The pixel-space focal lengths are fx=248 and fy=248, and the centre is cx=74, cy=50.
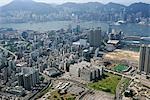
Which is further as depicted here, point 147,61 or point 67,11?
point 67,11

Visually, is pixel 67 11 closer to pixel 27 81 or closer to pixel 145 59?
pixel 145 59

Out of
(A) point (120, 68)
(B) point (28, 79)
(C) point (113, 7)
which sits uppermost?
(C) point (113, 7)

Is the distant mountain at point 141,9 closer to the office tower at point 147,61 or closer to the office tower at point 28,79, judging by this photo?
the office tower at point 147,61

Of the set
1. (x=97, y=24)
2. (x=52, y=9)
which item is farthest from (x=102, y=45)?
(x=52, y=9)

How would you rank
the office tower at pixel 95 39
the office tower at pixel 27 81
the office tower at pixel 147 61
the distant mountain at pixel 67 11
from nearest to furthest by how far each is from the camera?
the office tower at pixel 27 81 → the office tower at pixel 147 61 → the office tower at pixel 95 39 → the distant mountain at pixel 67 11

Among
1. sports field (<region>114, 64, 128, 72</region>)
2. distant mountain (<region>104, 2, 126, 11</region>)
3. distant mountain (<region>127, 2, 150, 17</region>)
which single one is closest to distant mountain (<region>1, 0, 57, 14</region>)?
distant mountain (<region>104, 2, 126, 11</region>)

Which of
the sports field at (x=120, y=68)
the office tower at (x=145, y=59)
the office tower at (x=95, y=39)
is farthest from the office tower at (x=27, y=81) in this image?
the office tower at (x=95, y=39)

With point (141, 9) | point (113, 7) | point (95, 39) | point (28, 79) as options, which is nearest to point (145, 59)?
point (28, 79)

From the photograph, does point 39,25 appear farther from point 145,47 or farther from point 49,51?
point 145,47

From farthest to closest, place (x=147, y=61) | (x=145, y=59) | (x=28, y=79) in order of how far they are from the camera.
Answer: (x=145, y=59) < (x=147, y=61) < (x=28, y=79)
